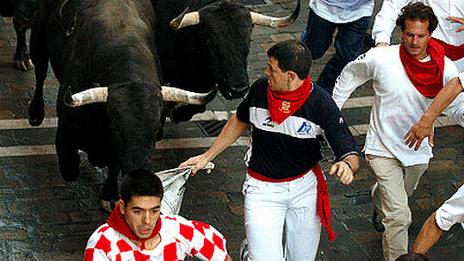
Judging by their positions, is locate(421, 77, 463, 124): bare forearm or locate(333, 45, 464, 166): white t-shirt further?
locate(333, 45, 464, 166): white t-shirt

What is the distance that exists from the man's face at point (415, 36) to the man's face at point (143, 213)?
2712 millimetres

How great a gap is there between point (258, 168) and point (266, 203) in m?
0.24

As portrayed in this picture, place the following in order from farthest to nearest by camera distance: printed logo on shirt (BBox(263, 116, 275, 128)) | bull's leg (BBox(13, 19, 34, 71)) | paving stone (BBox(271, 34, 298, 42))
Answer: paving stone (BBox(271, 34, 298, 42)) → bull's leg (BBox(13, 19, 34, 71)) → printed logo on shirt (BBox(263, 116, 275, 128))

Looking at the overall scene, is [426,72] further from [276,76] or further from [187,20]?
[187,20]

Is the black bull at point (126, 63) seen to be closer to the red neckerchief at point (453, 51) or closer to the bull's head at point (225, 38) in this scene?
the bull's head at point (225, 38)

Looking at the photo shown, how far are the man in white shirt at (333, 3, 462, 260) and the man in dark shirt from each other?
81cm

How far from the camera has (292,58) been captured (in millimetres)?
7324

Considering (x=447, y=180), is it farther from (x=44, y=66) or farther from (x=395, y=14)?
(x=44, y=66)

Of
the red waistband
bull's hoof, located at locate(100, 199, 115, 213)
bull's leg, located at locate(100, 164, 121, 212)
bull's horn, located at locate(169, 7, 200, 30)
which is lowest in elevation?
bull's hoof, located at locate(100, 199, 115, 213)

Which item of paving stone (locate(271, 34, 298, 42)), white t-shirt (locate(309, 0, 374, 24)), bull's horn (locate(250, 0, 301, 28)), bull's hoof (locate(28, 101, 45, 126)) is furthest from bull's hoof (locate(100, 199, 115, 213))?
paving stone (locate(271, 34, 298, 42))

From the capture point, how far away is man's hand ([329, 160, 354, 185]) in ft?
23.4

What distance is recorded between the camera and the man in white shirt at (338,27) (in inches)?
423

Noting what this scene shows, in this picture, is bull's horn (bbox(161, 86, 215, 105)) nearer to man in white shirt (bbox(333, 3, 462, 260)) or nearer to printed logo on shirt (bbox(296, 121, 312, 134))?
man in white shirt (bbox(333, 3, 462, 260))

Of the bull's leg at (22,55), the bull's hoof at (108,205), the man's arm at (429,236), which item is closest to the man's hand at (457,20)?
the man's arm at (429,236)
